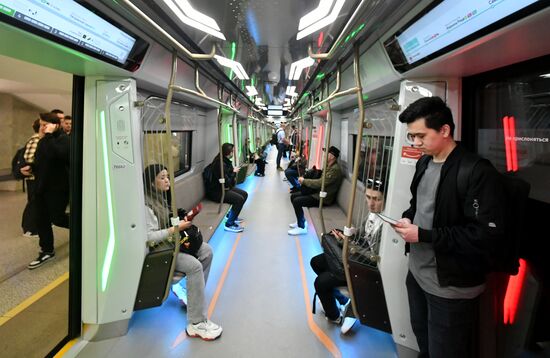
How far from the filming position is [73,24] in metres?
1.83

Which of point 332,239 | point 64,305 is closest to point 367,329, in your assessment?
point 332,239

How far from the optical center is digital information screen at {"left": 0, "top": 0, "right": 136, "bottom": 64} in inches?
59.2

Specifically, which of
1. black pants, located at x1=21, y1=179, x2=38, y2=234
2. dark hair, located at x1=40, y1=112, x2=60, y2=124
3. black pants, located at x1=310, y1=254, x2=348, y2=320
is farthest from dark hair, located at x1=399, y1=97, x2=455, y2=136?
black pants, located at x1=21, y1=179, x2=38, y2=234

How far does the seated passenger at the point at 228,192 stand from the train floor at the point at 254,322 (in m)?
0.99

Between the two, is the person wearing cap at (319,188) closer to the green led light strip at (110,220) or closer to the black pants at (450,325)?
the green led light strip at (110,220)

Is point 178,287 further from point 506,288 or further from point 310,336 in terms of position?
point 506,288

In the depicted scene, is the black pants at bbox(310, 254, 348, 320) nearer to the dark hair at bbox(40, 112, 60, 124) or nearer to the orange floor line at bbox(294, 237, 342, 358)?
the orange floor line at bbox(294, 237, 342, 358)

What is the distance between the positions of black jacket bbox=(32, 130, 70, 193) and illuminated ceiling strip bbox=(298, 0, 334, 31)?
11.1 feet

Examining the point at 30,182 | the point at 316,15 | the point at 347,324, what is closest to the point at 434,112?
the point at 316,15

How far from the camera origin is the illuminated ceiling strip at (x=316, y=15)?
7.62 feet

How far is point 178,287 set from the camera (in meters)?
3.36

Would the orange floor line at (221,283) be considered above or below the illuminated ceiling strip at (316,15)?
below

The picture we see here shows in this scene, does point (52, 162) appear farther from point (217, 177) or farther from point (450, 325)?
point (450, 325)

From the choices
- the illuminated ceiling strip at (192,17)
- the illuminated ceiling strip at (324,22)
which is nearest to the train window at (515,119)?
the illuminated ceiling strip at (324,22)
